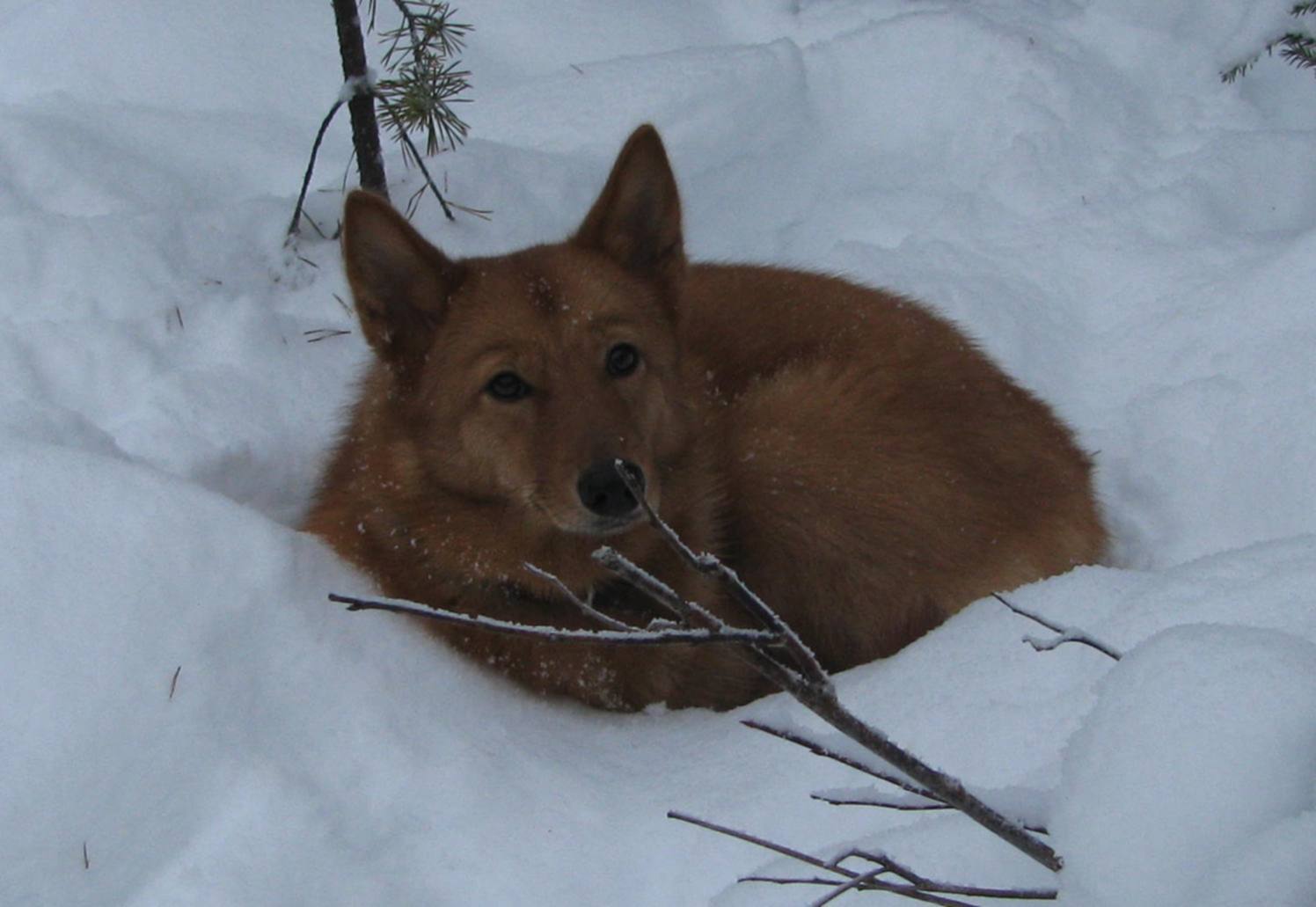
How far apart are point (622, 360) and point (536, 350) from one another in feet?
0.77

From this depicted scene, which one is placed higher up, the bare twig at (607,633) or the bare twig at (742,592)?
the bare twig at (742,592)

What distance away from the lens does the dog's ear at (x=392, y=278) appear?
120 inches

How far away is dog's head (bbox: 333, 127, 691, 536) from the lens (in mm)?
3012

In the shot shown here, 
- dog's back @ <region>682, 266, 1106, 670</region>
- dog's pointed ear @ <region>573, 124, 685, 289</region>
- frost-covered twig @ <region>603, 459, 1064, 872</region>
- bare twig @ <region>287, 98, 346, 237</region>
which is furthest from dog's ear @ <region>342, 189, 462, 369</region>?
frost-covered twig @ <region>603, 459, 1064, 872</region>

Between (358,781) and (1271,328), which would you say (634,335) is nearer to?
(358,781)

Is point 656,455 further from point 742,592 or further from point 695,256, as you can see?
point 742,592

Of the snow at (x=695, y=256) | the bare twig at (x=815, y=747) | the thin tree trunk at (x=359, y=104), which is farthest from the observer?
the thin tree trunk at (x=359, y=104)

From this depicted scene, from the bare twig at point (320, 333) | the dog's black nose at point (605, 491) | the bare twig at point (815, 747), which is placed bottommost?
the bare twig at point (320, 333)

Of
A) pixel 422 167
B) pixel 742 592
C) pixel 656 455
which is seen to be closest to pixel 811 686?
pixel 742 592

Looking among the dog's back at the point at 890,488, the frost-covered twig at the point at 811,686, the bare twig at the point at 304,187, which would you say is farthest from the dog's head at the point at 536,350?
the frost-covered twig at the point at 811,686

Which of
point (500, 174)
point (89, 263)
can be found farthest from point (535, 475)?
point (500, 174)

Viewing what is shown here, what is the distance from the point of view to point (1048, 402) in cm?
424

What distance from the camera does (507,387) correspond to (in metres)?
3.13

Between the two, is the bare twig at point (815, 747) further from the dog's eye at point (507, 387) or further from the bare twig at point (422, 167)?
the bare twig at point (422, 167)
